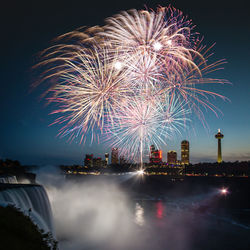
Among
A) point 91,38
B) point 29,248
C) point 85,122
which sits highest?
point 91,38

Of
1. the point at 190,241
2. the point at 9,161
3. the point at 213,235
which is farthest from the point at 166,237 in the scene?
the point at 9,161

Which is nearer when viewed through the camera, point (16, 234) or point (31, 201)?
point (16, 234)

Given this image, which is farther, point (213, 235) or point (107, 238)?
point (213, 235)

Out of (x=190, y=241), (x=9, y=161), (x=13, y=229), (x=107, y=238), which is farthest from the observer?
(x=9, y=161)

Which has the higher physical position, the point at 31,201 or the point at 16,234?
the point at 16,234

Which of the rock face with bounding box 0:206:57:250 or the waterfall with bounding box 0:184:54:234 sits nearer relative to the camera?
the rock face with bounding box 0:206:57:250

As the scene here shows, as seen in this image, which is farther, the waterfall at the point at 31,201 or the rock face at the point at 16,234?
the waterfall at the point at 31,201

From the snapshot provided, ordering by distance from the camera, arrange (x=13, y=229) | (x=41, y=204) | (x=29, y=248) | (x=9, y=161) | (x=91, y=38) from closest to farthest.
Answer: (x=29, y=248) < (x=13, y=229) < (x=41, y=204) < (x=91, y=38) < (x=9, y=161)

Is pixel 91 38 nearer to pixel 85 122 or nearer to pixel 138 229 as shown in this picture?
pixel 85 122
